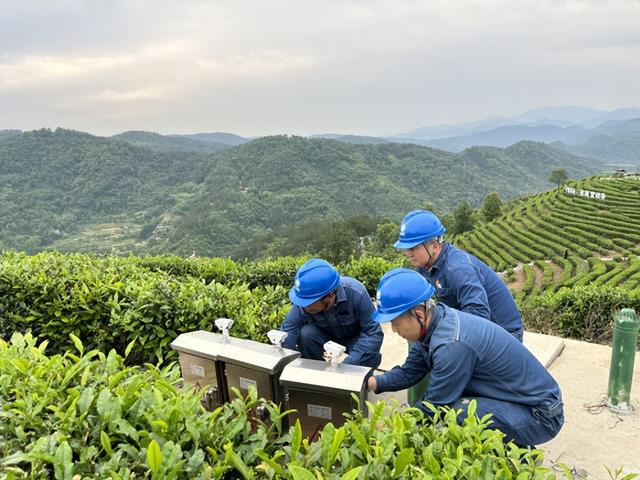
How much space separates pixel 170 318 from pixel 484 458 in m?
3.05

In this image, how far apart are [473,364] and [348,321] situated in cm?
111

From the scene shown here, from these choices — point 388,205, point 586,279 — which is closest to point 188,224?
point 388,205

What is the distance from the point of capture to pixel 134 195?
109 meters

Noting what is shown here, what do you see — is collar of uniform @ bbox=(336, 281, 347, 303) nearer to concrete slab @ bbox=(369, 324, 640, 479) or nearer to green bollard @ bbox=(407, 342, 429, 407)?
green bollard @ bbox=(407, 342, 429, 407)

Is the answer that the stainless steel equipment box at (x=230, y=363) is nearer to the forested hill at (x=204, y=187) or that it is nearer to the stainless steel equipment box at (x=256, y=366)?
the stainless steel equipment box at (x=256, y=366)

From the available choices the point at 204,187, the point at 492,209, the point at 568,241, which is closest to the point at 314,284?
the point at 568,241

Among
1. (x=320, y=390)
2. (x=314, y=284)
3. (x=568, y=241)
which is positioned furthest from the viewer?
(x=568, y=241)

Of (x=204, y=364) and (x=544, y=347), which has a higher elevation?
(x=204, y=364)

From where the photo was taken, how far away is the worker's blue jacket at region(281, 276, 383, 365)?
10.5 feet

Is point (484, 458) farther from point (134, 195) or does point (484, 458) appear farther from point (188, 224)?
point (134, 195)

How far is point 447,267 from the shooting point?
3359 mm

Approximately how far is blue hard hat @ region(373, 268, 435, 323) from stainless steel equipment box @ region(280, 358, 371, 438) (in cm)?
33

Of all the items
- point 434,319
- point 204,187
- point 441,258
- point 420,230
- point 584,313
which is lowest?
point 204,187

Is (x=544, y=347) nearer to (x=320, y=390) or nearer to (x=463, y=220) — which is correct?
(x=320, y=390)
